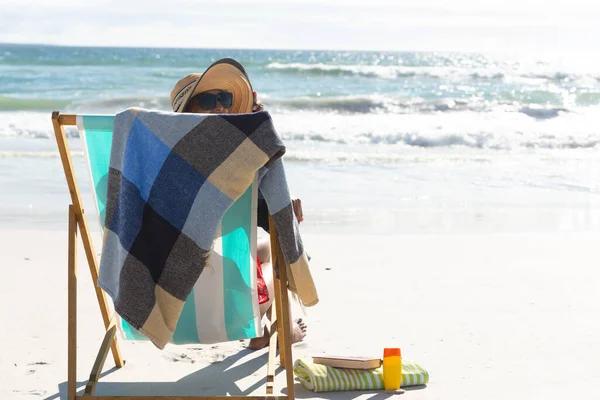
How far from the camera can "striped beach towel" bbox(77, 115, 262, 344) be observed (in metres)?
2.57

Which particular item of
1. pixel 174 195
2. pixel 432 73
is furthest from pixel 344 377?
pixel 432 73

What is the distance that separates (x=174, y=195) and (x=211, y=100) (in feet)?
2.00

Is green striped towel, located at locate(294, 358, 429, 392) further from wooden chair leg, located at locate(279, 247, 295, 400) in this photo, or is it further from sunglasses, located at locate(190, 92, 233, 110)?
sunglasses, located at locate(190, 92, 233, 110)

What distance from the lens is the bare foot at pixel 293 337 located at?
331 cm

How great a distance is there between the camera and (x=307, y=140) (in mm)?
11570

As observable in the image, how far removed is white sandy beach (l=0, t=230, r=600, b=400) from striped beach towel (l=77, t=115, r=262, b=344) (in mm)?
261

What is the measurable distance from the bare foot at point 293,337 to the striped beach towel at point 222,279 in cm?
52

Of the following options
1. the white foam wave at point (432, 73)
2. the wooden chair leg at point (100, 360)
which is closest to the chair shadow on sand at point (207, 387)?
the wooden chair leg at point (100, 360)

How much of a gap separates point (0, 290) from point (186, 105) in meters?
1.69

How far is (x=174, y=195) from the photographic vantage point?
7.97 ft

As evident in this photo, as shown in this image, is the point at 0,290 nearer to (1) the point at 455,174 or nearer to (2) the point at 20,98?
(1) the point at 455,174

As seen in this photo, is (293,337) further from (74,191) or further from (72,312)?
(74,191)

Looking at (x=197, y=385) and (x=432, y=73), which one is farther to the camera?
(x=432, y=73)

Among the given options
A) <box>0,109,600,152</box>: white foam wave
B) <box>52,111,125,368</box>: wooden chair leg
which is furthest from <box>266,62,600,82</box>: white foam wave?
<box>52,111,125,368</box>: wooden chair leg
